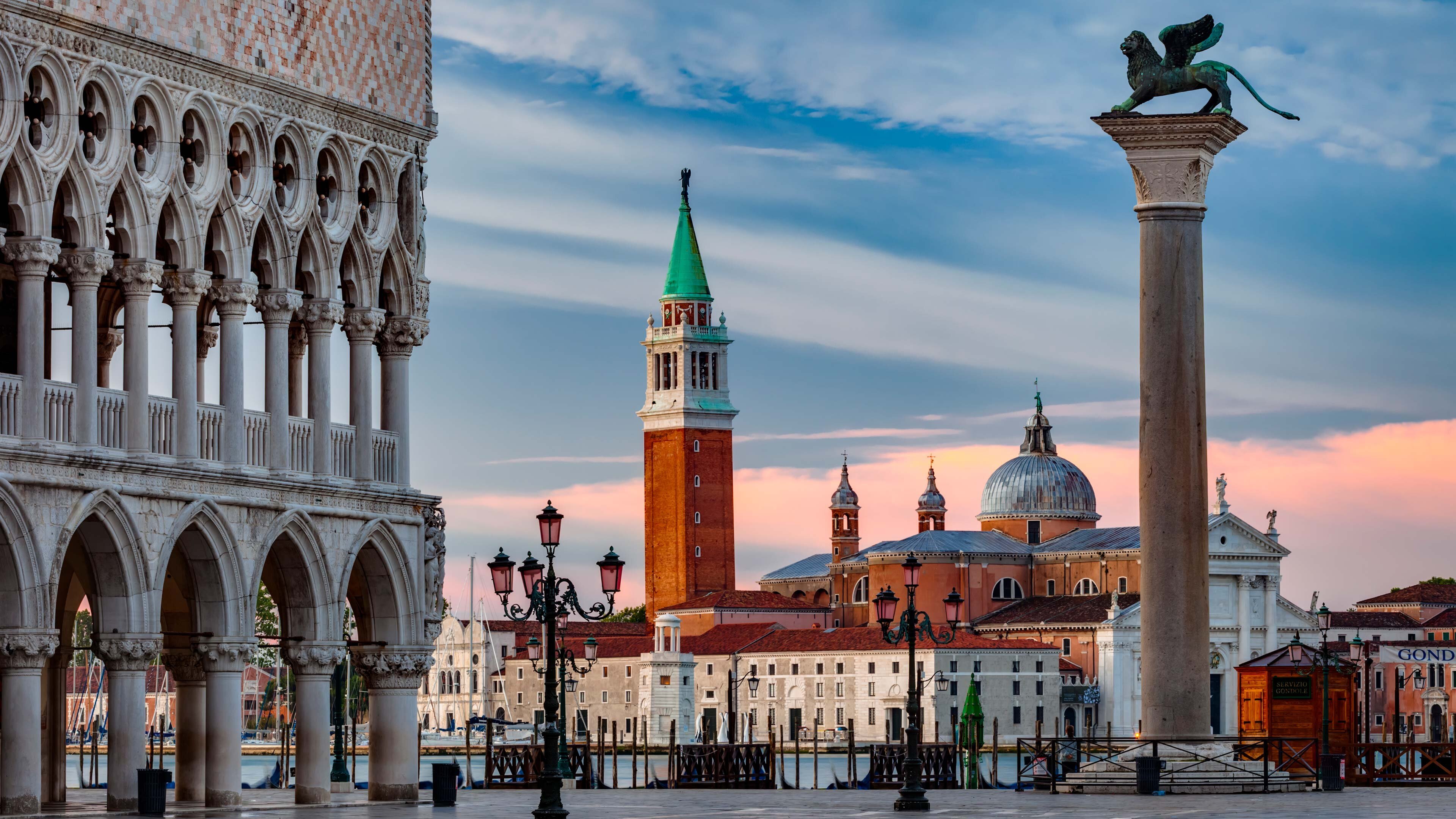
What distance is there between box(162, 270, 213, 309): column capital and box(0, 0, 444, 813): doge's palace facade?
0.02m

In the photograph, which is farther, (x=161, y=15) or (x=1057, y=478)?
(x=1057, y=478)

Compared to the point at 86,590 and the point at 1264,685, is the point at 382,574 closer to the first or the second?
the point at 86,590

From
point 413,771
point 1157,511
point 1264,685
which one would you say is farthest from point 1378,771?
point 413,771

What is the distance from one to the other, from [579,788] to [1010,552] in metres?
92.1

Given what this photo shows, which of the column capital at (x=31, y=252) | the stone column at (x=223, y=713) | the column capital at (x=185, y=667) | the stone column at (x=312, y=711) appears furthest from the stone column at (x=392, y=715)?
the column capital at (x=31, y=252)

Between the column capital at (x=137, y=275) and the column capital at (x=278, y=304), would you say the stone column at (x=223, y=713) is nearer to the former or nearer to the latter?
the column capital at (x=278, y=304)

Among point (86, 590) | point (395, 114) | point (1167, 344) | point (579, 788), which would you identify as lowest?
point (579, 788)

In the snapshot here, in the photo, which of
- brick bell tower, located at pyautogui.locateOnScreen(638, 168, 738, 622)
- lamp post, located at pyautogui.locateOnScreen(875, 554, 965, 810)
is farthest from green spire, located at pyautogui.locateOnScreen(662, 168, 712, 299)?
lamp post, located at pyautogui.locateOnScreen(875, 554, 965, 810)

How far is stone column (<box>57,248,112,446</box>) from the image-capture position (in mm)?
24234

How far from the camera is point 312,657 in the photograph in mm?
27453

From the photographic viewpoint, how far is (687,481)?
133 meters

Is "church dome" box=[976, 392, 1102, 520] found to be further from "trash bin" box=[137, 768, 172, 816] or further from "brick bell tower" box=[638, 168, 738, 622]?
"trash bin" box=[137, 768, 172, 816]

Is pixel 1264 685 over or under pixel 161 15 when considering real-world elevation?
under

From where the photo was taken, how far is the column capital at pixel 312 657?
90.1 ft
